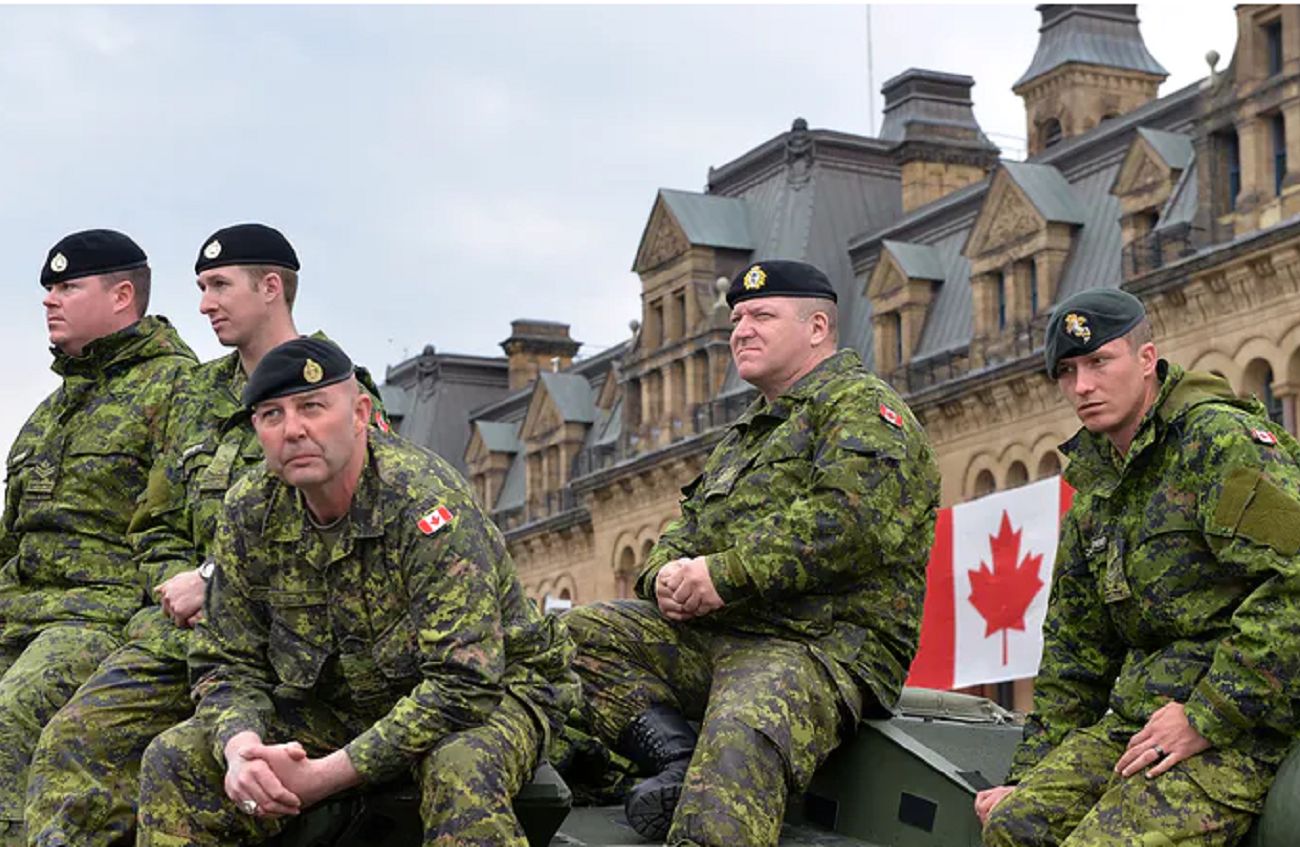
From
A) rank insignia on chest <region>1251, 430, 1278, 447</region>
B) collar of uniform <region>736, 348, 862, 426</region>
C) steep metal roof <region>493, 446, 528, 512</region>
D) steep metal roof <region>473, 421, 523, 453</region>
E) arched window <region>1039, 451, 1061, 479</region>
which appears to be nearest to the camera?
rank insignia on chest <region>1251, 430, 1278, 447</region>

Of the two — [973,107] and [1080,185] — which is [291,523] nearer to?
[1080,185]

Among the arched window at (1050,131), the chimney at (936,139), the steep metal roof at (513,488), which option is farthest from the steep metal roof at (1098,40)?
the steep metal roof at (513,488)

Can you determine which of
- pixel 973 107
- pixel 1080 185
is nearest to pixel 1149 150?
pixel 1080 185

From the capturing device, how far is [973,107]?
2532 inches

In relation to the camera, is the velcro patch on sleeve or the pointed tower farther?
the pointed tower

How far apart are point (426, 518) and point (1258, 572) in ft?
6.93

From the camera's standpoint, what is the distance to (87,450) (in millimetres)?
9906

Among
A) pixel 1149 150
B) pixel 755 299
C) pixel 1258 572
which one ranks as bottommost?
pixel 1258 572

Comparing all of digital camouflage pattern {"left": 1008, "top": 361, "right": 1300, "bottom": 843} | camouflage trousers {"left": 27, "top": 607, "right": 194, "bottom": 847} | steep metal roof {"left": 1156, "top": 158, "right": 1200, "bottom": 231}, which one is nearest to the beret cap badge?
digital camouflage pattern {"left": 1008, "top": 361, "right": 1300, "bottom": 843}

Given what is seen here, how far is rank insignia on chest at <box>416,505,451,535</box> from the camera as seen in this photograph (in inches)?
306

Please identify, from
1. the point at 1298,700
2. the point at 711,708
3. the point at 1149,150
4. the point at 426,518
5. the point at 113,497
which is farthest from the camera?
the point at 1149,150

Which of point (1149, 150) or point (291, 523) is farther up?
point (1149, 150)

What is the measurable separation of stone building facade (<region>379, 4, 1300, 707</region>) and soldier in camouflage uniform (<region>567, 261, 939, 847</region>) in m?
35.4

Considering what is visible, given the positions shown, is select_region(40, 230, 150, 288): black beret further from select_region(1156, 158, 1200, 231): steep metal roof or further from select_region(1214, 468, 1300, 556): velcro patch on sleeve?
select_region(1156, 158, 1200, 231): steep metal roof
